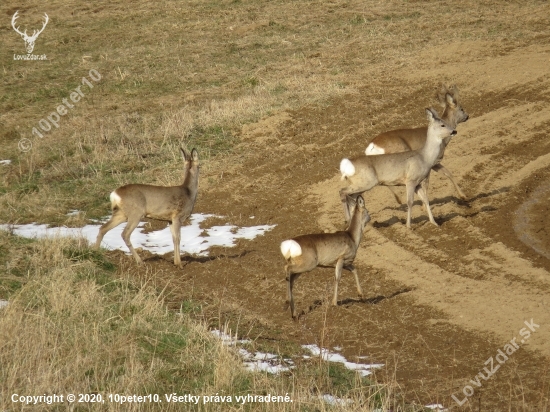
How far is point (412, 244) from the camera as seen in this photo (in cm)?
1280

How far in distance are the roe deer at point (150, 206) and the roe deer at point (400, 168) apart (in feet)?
7.72

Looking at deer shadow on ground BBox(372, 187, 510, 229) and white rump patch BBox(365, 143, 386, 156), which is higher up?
white rump patch BBox(365, 143, 386, 156)

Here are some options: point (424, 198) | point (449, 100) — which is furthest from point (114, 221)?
point (449, 100)

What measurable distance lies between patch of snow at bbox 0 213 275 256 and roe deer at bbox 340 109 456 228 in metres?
1.92

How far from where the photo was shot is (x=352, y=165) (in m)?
13.1

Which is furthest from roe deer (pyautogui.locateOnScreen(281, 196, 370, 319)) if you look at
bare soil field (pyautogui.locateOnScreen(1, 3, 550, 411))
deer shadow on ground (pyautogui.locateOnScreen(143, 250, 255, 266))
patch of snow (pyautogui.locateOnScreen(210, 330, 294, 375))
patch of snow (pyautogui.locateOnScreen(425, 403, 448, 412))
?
patch of snow (pyautogui.locateOnScreen(425, 403, 448, 412))

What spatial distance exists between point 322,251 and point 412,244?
266cm

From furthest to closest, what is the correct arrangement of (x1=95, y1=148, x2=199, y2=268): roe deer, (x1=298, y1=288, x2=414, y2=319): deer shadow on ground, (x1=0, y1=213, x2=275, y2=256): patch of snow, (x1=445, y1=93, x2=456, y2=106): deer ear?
(x1=445, y1=93, x2=456, y2=106): deer ear
(x1=0, y1=213, x2=275, y2=256): patch of snow
(x1=95, y1=148, x2=199, y2=268): roe deer
(x1=298, y1=288, x2=414, y2=319): deer shadow on ground

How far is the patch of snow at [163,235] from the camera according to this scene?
547 inches

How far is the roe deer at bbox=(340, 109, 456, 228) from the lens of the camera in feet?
43.1

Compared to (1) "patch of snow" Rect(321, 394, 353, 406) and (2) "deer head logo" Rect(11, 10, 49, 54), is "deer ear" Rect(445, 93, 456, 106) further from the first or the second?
(2) "deer head logo" Rect(11, 10, 49, 54)

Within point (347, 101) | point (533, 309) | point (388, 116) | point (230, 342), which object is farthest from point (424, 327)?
point (347, 101)

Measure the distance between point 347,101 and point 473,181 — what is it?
6251mm

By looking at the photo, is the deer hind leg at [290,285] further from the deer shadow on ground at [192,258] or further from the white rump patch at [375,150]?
the white rump patch at [375,150]
